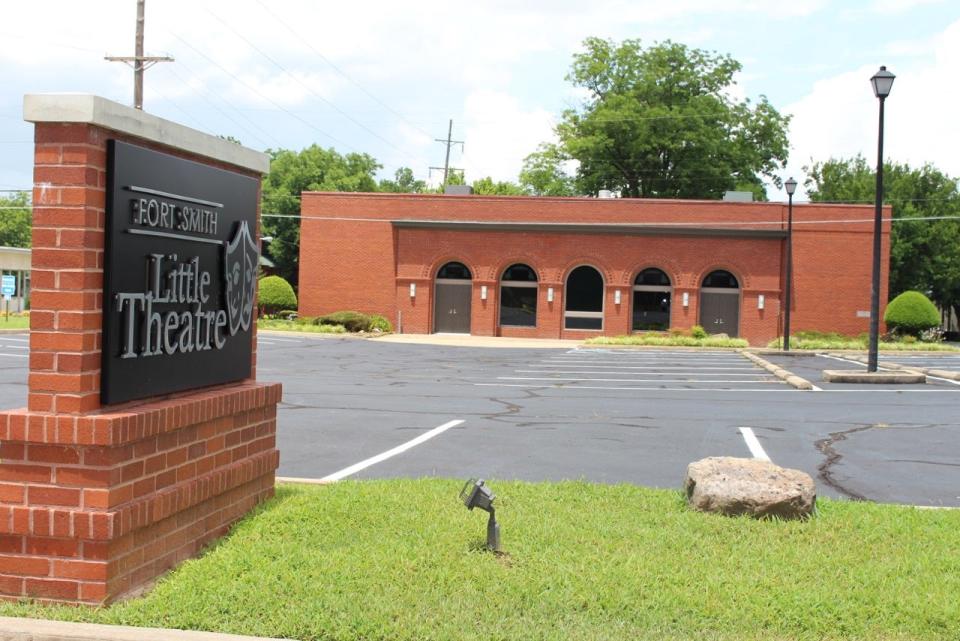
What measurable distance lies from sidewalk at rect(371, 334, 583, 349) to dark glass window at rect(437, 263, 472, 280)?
2.73 m

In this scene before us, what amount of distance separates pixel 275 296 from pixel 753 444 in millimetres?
37022

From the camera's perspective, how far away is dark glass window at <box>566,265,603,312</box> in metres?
43.6

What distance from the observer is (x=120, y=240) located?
498 cm

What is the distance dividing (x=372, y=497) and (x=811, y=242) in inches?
1545

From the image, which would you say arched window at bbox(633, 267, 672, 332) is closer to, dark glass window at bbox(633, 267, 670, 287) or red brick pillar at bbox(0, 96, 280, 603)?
dark glass window at bbox(633, 267, 670, 287)

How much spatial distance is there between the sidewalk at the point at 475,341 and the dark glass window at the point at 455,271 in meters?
2.73

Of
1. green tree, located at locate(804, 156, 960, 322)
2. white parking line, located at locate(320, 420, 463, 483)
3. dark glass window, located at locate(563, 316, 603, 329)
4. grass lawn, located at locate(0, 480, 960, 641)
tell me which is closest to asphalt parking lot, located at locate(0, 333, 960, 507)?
white parking line, located at locate(320, 420, 463, 483)

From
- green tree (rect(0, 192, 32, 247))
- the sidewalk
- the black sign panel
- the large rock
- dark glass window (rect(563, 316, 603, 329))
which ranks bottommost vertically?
the sidewalk

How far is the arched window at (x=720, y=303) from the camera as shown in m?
43.2

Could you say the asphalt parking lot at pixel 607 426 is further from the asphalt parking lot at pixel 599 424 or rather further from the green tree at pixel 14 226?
the green tree at pixel 14 226

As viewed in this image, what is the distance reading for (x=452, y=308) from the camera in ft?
146

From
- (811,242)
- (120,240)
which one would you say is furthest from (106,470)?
(811,242)

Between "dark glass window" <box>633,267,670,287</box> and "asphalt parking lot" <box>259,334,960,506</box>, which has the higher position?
"dark glass window" <box>633,267,670,287</box>

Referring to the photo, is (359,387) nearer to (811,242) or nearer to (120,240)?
(120,240)
